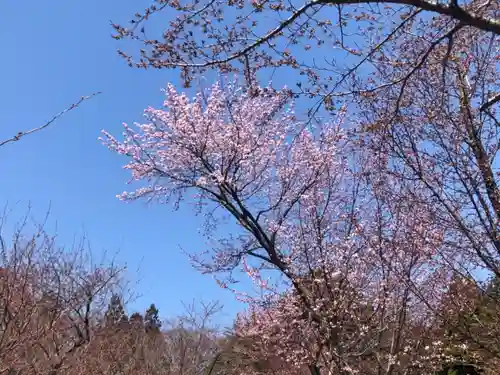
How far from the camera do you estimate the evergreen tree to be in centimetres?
1373

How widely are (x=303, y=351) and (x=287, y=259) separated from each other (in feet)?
5.20

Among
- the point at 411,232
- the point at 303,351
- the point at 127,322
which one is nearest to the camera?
the point at 411,232

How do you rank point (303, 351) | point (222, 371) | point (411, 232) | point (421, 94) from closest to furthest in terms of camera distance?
1. point (421, 94)
2. point (411, 232)
3. point (303, 351)
4. point (222, 371)

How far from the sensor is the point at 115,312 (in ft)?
47.3

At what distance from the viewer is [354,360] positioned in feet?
24.7

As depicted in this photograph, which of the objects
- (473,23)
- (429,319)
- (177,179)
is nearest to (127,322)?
(177,179)

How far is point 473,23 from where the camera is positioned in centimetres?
351

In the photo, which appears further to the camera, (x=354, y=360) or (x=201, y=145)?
(x=201, y=145)

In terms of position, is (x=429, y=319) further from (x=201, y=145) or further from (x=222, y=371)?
(x=222, y=371)

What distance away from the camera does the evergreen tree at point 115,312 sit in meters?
13.7

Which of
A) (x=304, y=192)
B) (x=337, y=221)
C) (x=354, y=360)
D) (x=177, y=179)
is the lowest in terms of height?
(x=354, y=360)

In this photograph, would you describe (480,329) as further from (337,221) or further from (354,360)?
(337,221)

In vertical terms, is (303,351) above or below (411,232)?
below

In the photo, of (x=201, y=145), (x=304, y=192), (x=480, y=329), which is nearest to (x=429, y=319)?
(x=480, y=329)
